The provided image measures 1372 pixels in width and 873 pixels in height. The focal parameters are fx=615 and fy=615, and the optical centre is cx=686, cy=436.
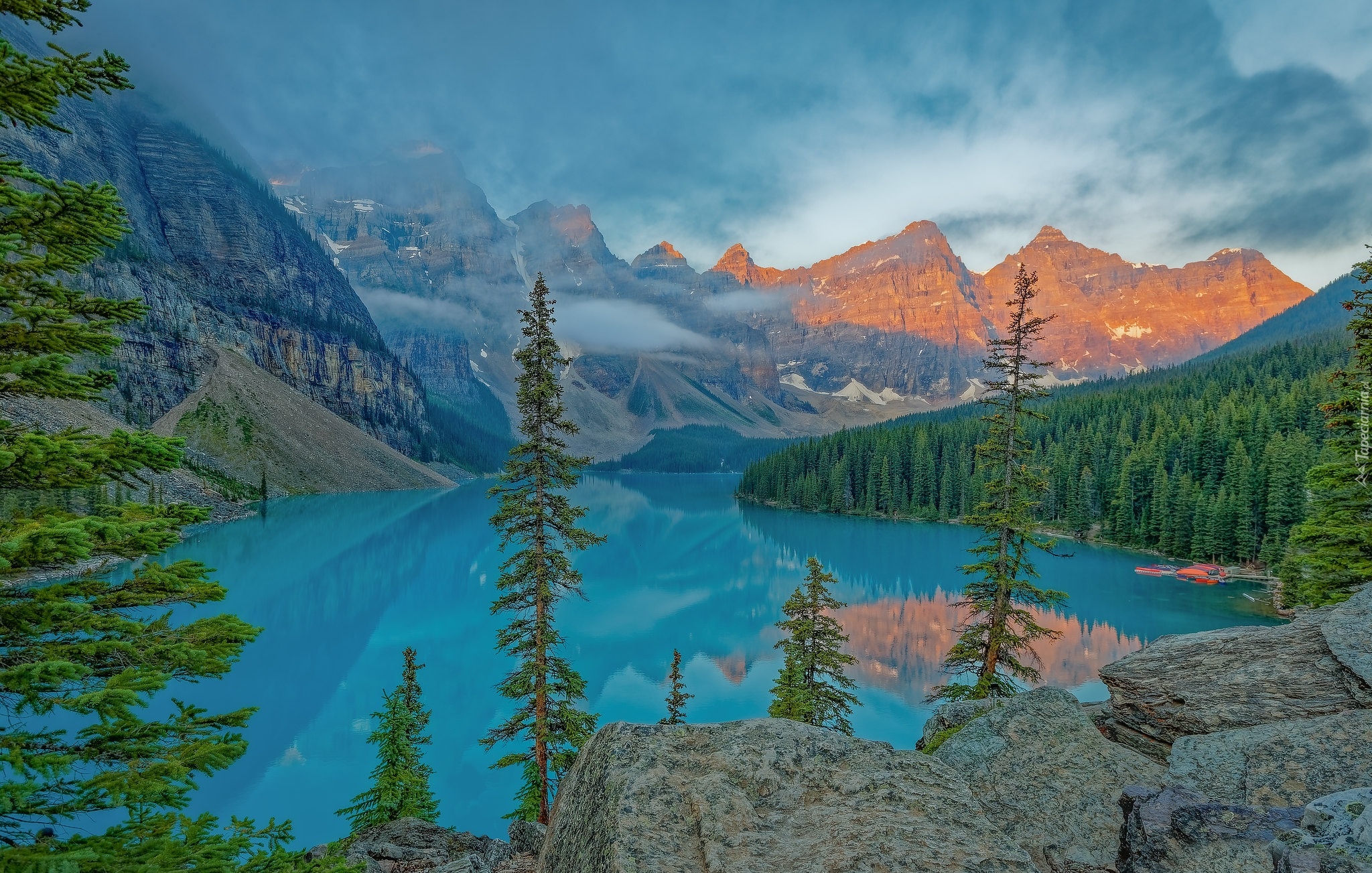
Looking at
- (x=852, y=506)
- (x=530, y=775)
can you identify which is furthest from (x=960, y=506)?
(x=530, y=775)

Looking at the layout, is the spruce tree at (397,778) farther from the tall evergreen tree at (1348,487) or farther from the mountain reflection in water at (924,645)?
the mountain reflection in water at (924,645)

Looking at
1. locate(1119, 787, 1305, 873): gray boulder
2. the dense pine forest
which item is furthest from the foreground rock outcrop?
the dense pine forest

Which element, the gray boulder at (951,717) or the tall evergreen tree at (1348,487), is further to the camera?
the tall evergreen tree at (1348,487)

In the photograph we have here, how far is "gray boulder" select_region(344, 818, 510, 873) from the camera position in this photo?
11.7 meters

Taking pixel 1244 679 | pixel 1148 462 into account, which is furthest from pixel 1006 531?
pixel 1148 462

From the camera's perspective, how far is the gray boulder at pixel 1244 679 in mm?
8758

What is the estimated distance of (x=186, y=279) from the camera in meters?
153

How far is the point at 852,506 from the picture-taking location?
396ft

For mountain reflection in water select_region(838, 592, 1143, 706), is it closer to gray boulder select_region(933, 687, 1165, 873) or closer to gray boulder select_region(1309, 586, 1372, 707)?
gray boulder select_region(1309, 586, 1372, 707)

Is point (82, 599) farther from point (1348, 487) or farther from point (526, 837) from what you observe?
point (1348, 487)

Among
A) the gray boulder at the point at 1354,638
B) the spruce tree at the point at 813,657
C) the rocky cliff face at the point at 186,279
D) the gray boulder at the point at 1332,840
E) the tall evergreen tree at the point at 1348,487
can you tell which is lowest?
the spruce tree at the point at 813,657

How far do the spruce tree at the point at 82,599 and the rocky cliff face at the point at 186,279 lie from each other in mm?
144076

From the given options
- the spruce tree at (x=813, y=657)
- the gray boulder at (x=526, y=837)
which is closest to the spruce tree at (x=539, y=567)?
the gray boulder at (x=526, y=837)

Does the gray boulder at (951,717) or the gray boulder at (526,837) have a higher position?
the gray boulder at (951,717)
